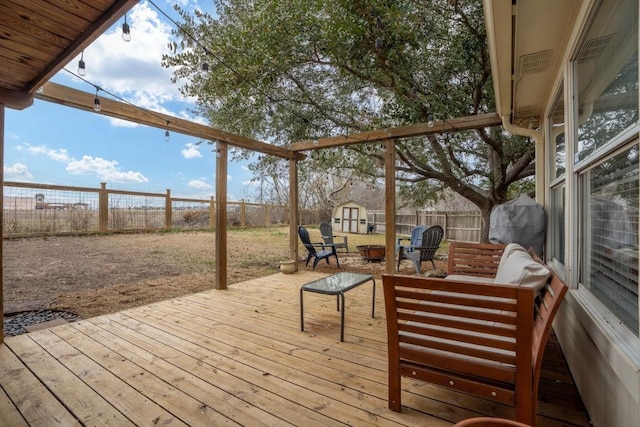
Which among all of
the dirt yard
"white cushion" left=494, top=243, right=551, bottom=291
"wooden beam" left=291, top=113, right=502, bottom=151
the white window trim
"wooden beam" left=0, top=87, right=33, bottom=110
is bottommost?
the dirt yard

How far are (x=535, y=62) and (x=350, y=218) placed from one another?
36.8 feet

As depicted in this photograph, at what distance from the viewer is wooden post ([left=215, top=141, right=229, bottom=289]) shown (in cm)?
402

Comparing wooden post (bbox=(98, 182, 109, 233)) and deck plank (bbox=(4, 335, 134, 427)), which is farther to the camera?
wooden post (bbox=(98, 182, 109, 233))

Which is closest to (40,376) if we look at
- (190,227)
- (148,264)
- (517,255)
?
(517,255)

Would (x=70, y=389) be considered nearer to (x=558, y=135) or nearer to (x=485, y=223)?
(x=558, y=135)

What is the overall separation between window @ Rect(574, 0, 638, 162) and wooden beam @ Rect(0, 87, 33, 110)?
3702 millimetres

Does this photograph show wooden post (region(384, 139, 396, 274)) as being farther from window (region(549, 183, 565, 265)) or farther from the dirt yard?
window (region(549, 183, 565, 265))

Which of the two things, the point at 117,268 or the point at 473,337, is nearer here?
the point at 473,337

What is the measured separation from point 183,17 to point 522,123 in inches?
186

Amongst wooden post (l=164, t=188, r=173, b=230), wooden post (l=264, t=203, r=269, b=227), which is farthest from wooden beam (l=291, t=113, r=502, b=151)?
wooden post (l=264, t=203, r=269, b=227)

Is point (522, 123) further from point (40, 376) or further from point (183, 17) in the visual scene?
point (40, 376)

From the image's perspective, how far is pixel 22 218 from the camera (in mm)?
6055

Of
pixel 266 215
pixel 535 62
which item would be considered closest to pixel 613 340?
pixel 535 62

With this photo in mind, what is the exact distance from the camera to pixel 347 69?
3.84m
